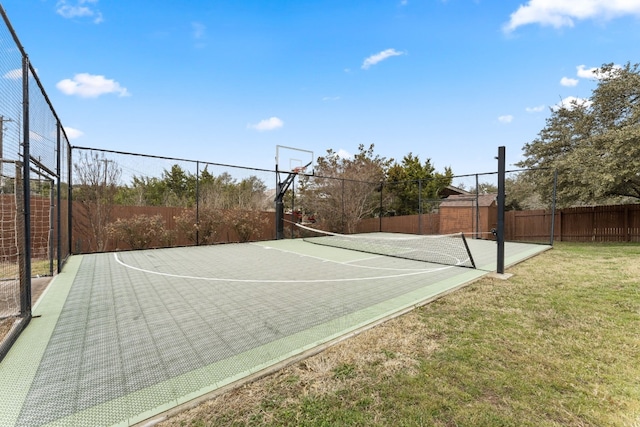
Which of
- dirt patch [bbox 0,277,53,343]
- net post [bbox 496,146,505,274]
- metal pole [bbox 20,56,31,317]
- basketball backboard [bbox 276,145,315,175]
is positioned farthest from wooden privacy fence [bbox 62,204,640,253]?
net post [bbox 496,146,505,274]

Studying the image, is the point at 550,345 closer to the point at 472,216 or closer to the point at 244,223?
the point at 244,223

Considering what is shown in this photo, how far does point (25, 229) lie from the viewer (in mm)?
3025

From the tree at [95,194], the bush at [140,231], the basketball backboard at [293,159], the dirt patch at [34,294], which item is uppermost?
the basketball backboard at [293,159]

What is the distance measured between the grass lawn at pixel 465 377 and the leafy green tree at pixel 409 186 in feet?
46.8

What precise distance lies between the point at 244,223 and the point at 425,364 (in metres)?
9.48

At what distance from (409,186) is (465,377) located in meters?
17.2

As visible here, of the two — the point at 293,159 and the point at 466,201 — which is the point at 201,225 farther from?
the point at 466,201

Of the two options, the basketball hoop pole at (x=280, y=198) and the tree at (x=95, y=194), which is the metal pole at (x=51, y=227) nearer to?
the tree at (x=95, y=194)

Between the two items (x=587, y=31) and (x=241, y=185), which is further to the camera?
(x=241, y=185)

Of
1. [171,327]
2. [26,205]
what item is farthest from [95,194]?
[171,327]

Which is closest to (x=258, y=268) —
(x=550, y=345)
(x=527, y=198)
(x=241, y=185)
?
(x=550, y=345)

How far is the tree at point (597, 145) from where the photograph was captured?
33.5 feet

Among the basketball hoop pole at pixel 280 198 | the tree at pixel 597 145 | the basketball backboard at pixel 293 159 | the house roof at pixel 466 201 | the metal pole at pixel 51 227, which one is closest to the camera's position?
the metal pole at pixel 51 227

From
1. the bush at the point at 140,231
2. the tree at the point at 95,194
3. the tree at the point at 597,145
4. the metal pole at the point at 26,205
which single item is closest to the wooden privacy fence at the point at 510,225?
the tree at the point at 95,194
